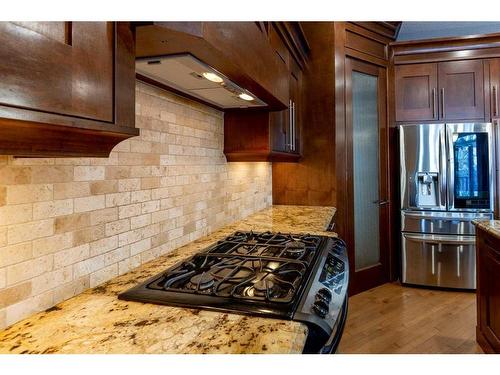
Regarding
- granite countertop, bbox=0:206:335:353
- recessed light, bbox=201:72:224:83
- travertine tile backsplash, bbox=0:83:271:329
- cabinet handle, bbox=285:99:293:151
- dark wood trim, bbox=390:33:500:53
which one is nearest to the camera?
granite countertop, bbox=0:206:335:353

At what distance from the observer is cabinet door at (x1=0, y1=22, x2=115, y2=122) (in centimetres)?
53

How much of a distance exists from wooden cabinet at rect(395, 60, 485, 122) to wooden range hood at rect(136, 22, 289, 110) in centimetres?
237

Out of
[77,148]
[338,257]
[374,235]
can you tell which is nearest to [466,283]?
[374,235]

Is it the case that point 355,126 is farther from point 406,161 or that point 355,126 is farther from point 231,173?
point 231,173

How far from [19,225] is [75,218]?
0.19 metres

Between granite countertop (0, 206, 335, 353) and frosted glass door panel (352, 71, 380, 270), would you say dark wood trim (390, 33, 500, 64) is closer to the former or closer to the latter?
frosted glass door panel (352, 71, 380, 270)

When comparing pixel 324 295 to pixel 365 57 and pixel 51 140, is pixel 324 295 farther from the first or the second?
pixel 365 57

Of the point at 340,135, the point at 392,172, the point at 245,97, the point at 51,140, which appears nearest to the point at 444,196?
the point at 392,172

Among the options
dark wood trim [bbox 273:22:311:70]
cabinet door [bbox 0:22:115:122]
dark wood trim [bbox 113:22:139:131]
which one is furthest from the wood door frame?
cabinet door [bbox 0:22:115:122]

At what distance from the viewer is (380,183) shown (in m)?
3.37

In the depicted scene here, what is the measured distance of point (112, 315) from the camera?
35.5 inches

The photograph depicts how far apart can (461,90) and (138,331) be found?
3893mm

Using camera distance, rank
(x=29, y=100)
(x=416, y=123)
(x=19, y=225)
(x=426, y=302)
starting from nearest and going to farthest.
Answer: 1. (x=29, y=100)
2. (x=19, y=225)
3. (x=426, y=302)
4. (x=416, y=123)

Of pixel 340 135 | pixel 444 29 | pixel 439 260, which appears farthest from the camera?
pixel 444 29
